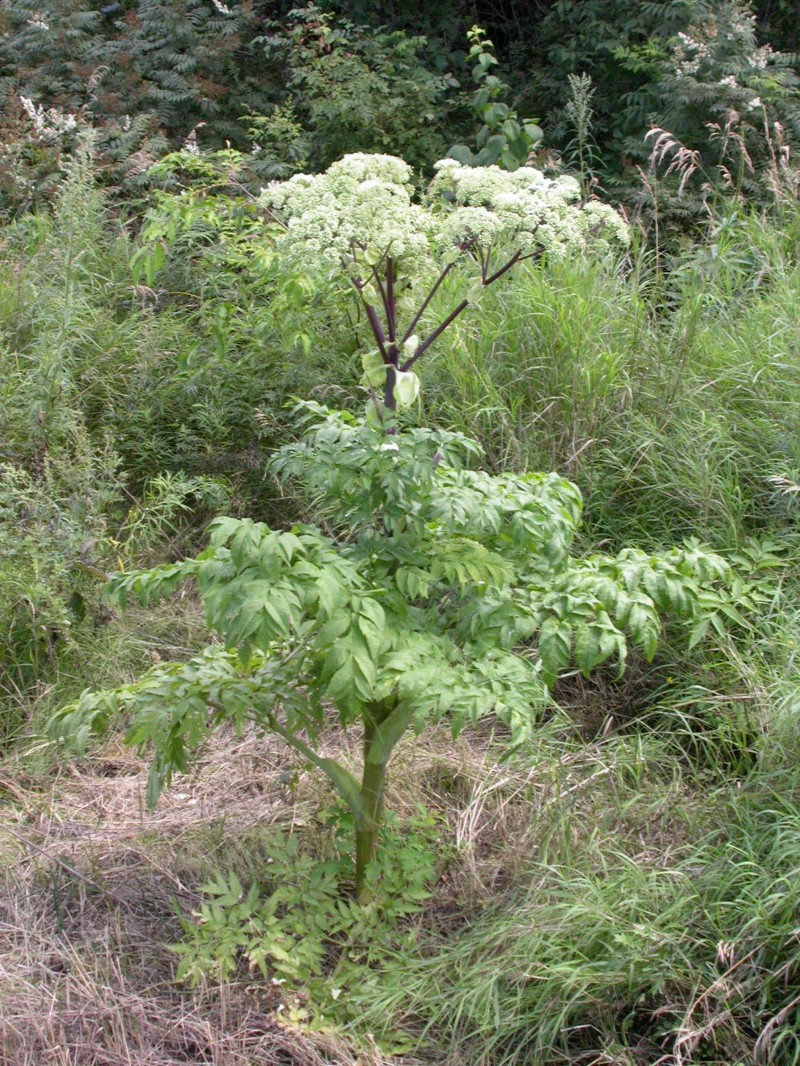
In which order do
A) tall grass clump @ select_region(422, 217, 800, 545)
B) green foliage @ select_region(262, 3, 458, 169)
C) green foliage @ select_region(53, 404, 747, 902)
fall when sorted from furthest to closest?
green foliage @ select_region(262, 3, 458, 169), tall grass clump @ select_region(422, 217, 800, 545), green foliage @ select_region(53, 404, 747, 902)

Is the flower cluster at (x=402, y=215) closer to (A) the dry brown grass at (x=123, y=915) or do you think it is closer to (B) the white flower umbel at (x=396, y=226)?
(B) the white flower umbel at (x=396, y=226)

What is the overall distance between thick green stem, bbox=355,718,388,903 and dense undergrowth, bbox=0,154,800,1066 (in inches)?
4.2

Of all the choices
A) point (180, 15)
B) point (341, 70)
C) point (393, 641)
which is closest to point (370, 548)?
point (393, 641)

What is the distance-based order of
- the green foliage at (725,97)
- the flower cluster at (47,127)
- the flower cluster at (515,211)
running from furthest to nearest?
the flower cluster at (47,127) < the green foliage at (725,97) < the flower cluster at (515,211)

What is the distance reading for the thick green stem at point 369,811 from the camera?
2762 mm

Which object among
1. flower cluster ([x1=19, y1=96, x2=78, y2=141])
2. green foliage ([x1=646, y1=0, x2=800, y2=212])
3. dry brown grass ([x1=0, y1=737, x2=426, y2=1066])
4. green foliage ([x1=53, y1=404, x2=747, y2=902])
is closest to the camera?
green foliage ([x1=53, y1=404, x2=747, y2=902])

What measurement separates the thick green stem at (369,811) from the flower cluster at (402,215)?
1.17 meters

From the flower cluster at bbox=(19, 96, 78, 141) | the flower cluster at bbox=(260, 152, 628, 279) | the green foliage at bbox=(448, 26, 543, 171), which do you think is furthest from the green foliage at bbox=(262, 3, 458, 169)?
the flower cluster at bbox=(260, 152, 628, 279)

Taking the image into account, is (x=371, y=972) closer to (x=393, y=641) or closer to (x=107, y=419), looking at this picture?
(x=393, y=641)

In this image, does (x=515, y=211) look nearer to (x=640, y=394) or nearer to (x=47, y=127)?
(x=640, y=394)

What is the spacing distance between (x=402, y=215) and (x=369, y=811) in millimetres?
1515

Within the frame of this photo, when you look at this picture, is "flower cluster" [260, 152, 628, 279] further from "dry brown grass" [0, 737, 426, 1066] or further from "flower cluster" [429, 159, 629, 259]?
"dry brown grass" [0, 737, 426, 1066]

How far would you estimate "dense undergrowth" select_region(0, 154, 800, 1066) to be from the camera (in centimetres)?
256

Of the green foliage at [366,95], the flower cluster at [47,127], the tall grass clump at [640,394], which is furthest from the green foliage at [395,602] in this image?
the green foliage at [366,95]
